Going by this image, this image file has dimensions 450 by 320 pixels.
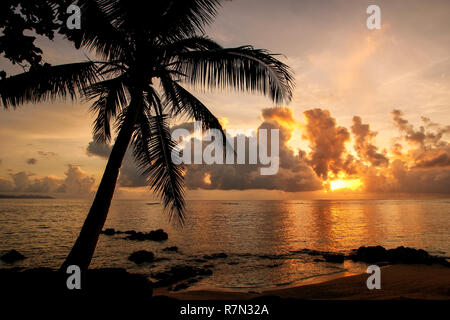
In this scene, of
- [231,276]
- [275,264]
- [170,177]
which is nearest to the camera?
[170,177]

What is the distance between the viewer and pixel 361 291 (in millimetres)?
9180

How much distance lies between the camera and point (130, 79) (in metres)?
5.57

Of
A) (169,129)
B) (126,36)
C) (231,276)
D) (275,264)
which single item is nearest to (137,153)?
(169,129)

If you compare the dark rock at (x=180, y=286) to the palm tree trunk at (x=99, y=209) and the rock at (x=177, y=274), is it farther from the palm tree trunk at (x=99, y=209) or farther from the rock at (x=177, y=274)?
the palm tree trunk at (x=99, y=209)

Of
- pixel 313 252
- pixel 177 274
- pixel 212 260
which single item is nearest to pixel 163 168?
pixel 177 274

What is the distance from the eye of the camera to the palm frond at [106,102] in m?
6.37

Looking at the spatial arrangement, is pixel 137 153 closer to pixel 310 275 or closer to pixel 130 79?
pixel 130 79

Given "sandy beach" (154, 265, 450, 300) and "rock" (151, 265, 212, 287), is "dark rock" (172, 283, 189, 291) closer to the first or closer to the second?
"sandy beach" (154, 265, 450, 300)

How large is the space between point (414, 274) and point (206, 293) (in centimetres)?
966

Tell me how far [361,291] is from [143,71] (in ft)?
33.2

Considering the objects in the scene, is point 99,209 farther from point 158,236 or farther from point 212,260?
point 158,236

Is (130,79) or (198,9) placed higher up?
(198,9)

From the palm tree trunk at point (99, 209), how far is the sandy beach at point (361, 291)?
485 centimetres
